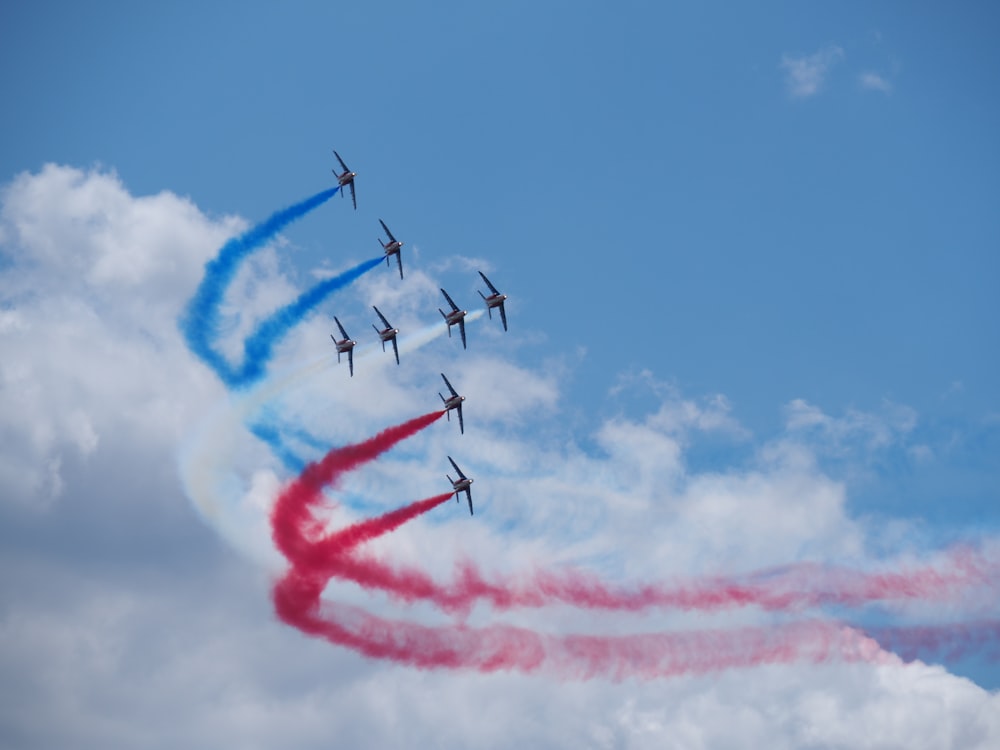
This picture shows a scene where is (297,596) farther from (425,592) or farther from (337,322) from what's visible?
(337,322)

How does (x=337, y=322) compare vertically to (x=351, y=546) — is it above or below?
above

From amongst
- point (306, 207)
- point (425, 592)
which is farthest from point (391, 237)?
point (425, 592)

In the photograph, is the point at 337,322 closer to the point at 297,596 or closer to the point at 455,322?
the point at 455,322

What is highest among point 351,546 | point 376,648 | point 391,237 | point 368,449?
point 391,237

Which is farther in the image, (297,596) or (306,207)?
(306,207)

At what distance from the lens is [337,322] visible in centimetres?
10212

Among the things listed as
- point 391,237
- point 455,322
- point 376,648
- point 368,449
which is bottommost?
point 376,648

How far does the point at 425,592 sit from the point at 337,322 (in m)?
Answer: 24.5

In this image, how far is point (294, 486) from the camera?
92.8 metres

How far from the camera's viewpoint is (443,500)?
310ft

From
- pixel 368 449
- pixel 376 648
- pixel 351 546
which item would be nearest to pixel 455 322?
pixel 368 449

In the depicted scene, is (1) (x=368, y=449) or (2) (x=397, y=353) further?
(2) (x=397, y=353)

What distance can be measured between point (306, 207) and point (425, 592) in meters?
32.8

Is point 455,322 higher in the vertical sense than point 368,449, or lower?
higher
